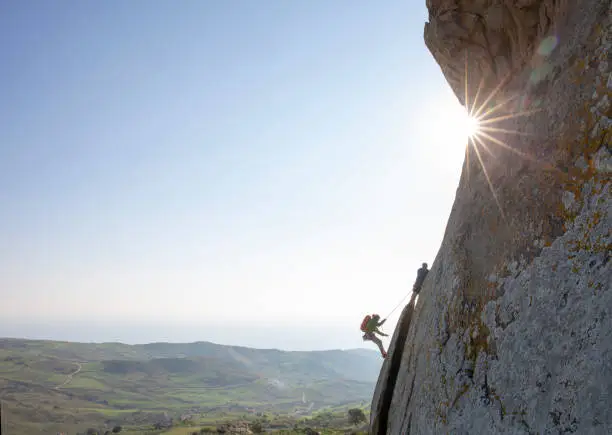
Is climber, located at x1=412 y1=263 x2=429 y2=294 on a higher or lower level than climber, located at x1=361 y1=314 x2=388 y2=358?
higher

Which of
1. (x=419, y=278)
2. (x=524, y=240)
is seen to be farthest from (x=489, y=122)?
(x=419, y=278)

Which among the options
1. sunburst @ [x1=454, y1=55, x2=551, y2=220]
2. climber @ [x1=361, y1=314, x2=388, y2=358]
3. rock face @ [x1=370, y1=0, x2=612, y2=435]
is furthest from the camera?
climber @ [x1=361, y1=314, x2=388, y2=358]

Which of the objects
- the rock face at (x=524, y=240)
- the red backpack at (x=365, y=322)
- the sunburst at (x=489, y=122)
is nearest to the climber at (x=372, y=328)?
the red backpack at (x=365, y=322)

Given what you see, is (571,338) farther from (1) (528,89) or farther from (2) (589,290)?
(1) (528,89)

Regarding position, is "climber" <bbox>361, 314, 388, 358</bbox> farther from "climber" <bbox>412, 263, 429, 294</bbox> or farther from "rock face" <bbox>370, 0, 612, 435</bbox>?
"rock face" <bbox>370, 0, 612, 435</bbox>

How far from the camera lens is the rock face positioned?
5.86m

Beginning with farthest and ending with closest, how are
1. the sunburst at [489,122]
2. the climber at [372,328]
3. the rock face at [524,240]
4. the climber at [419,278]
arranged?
the climber at [372,328], the climber at [419,278], the sunburst at [489,122], the rock face at [524,240]

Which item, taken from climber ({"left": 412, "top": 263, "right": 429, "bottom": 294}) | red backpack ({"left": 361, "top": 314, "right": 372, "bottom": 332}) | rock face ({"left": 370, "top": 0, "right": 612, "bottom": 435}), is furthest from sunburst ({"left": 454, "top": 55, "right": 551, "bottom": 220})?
red backpack ({"left": 361, "top": 314, "right": 372, "bottom": 332})

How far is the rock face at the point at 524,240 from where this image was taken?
5.86 m

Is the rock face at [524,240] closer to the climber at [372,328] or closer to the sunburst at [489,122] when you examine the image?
the sunburst at [489,122]

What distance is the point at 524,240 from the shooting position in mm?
7770

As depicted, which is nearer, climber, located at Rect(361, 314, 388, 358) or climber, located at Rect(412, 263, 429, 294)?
climber, located at Rect(412, 263, 429, 294)

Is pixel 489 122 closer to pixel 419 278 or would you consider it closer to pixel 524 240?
pixel 524 240

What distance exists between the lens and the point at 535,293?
690 cm
